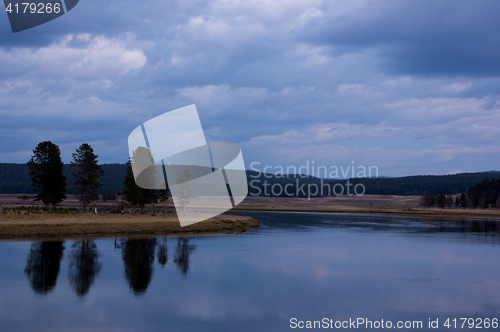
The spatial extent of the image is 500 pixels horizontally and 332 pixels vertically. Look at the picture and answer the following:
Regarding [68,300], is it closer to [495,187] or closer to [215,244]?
[215,244]

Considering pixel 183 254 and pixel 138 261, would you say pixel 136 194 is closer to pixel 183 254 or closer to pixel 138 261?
pixel 183 254

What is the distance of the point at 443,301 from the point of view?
789 inches

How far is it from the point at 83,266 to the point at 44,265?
238cm

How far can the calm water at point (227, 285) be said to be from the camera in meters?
16.8

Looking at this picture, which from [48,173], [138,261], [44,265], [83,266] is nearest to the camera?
[44,265]

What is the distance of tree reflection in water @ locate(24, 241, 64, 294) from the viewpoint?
2154 centimetres

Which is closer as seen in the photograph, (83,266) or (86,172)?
(83,266)

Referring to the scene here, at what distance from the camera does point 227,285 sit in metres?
22.8

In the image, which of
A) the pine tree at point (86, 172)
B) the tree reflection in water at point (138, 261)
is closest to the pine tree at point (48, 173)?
the pine tree at point (86, 172)

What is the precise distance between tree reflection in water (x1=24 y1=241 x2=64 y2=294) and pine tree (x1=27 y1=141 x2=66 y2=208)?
28061mm

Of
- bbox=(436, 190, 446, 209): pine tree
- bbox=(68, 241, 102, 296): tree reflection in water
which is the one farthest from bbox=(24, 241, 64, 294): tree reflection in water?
bbox=(436, 190, 446, 209): pine tree

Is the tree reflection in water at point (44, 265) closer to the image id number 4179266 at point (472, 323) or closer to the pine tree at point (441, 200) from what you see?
the image id number 4179266 at point (472, 323)

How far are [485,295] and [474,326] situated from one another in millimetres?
5908

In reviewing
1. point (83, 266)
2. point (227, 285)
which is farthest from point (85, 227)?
point (227, 285)
